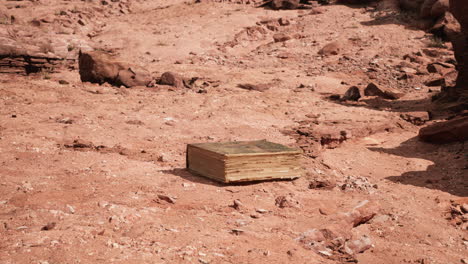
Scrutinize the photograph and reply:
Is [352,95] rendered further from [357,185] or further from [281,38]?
[281,38]

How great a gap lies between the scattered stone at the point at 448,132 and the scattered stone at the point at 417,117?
44.8 inches

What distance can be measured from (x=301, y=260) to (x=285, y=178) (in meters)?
1.85

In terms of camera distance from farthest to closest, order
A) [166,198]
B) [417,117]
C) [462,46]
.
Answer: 1. [462,46]
2. [417,117]
3. [166,198]

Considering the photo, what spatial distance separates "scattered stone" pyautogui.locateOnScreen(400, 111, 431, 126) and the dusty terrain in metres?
0.06

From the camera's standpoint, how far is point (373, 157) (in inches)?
269

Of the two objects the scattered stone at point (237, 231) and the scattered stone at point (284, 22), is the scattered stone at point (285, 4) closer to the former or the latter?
the scattered stone at point (284, 22)

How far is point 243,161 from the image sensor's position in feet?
16.4

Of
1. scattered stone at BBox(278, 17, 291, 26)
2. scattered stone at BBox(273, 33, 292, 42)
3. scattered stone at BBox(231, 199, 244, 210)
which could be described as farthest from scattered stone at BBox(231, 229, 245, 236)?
scattered stone at BBox(278, 17, 291, 26)

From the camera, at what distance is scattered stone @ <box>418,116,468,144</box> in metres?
7.08

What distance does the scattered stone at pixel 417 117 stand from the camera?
861cm

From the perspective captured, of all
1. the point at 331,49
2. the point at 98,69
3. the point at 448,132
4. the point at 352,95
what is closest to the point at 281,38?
the point at 331,49

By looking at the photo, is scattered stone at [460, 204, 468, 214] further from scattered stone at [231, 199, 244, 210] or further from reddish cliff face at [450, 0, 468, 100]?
Result: reddish cliff face at [450, 0, 468, 100]

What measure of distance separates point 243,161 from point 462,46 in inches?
249

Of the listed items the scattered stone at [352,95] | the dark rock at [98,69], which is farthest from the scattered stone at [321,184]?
the dark rock at [98,69]
